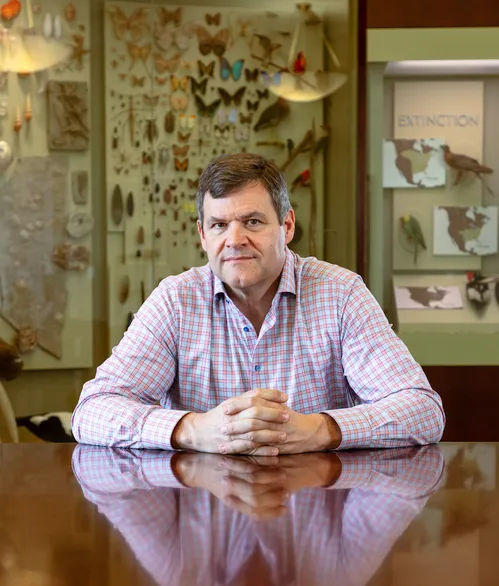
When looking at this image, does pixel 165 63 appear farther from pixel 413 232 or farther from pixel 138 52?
pixel 413 232

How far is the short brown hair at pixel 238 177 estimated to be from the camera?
2266 mm

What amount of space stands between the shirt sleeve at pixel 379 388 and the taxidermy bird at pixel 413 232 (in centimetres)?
191

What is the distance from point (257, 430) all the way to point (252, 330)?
529mm

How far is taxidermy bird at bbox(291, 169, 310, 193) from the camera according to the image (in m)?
4.27

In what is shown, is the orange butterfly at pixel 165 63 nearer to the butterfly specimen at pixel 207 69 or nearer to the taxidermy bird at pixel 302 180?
the butterfly specimen at pixel 207 69

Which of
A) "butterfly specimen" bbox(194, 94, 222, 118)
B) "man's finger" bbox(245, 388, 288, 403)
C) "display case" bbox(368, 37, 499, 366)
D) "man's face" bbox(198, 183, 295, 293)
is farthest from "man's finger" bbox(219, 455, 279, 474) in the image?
"butterfly specimen" bbox(194, 94, 222, 118)

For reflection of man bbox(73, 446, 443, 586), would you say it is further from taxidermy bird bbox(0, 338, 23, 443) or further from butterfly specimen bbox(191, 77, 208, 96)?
butterfly specimen bbox(191, 77, 208, 96)

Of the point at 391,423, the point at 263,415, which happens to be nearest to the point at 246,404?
the point at 263,415

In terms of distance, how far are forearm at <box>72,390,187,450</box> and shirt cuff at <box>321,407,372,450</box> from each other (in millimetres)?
338

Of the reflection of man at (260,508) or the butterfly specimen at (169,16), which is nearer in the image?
the reflection of man at (260,508)

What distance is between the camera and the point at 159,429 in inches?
75.6

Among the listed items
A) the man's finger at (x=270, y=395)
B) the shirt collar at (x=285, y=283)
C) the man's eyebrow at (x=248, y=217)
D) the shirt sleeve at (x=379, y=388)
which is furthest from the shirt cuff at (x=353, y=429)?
the man's eyebrow at (x=248, y=217)

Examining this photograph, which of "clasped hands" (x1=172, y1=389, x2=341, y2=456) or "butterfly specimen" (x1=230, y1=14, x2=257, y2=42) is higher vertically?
"butterfly specimen" (x1=230, y1=14, x2=257, y2=42)

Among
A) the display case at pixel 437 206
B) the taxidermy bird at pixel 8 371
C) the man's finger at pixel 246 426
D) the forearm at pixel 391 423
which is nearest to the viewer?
the man's finger at pixel 246 426
